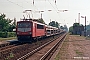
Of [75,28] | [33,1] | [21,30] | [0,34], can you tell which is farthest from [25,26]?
[75,28]

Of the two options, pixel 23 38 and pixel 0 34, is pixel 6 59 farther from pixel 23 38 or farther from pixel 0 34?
pixel 0 34

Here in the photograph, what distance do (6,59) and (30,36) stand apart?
54.0 ft

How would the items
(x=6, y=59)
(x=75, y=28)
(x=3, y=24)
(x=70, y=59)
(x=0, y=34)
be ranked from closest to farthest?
1. (x=6, y=59)
2. (x=70, y=59)
3. (x=0, y=34)
4. (x=3, y=24)
5. (x=75, y=28)

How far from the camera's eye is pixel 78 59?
55.7 feet

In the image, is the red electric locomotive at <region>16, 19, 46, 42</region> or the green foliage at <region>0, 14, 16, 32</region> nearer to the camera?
the red electric locomotive at <region>16, 19, 46, 42</region>

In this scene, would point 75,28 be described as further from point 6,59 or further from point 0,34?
point 6,59

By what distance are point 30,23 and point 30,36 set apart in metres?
1.82

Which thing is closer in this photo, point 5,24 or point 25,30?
point 25,30

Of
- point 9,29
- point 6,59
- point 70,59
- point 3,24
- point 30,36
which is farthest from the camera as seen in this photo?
point 3,24

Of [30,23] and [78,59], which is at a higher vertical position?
[30,23]

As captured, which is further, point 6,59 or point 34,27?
point 34,27

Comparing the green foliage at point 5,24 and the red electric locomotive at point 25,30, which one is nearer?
the red electric locomotive at point 25,30

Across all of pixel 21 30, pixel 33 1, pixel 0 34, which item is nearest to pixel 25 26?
pixel 21 30

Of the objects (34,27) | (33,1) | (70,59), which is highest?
(33,1)
